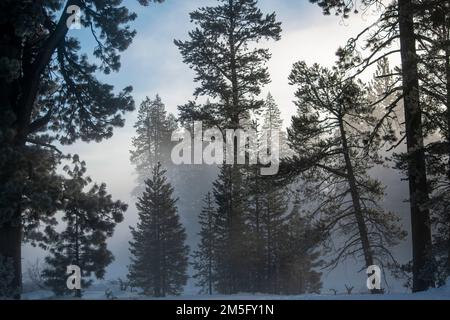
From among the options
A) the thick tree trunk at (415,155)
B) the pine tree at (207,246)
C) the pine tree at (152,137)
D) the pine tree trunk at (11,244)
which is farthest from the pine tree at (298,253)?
the pine tree at (152,137)

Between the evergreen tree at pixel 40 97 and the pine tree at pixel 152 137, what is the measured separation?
45568 mm

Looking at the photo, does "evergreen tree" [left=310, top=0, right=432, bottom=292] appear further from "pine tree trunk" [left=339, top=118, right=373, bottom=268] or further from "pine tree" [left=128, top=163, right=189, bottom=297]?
"pine tree" [left=128, top=163, right=189, bottom=297]

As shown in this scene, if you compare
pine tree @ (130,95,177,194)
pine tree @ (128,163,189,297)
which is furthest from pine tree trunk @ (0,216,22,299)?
pine tree @ (130,95,177,194)

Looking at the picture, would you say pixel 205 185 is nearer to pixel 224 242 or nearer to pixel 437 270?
pixel 224 242

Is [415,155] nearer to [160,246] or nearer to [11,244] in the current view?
[11,244]

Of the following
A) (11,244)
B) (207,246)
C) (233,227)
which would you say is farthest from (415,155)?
(207,246)

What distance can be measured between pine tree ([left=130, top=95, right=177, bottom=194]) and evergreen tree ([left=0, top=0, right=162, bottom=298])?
150 feet

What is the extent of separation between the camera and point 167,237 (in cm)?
3797

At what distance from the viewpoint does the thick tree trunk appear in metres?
11.7

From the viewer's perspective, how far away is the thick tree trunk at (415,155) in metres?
11.7

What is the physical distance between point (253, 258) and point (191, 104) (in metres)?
9.97

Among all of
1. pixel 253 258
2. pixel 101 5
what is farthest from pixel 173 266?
pixel 101 5

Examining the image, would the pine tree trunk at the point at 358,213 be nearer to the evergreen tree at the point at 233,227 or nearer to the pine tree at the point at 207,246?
the evergreen tree at the point at 233,227

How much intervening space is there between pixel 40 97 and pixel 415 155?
12.8 m
